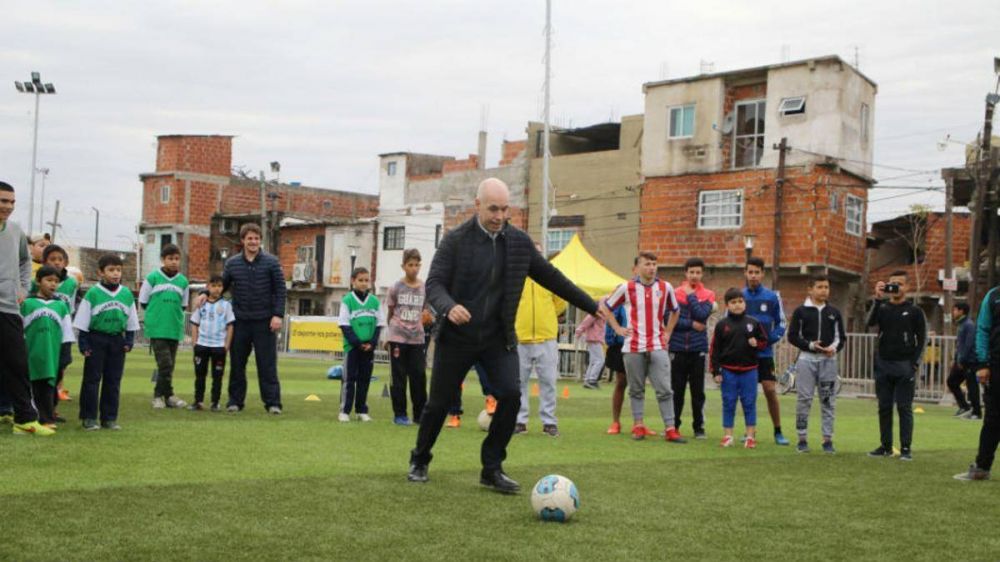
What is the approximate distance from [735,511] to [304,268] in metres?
56.0

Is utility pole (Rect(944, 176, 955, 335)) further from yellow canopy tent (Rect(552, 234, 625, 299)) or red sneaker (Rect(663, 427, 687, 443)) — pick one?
red sneaker (Rect(663, 427, 687, 443))

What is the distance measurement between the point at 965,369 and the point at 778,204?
817 inches

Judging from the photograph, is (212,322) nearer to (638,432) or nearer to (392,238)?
(638,432)

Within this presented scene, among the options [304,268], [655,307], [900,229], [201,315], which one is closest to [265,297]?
[201,315]

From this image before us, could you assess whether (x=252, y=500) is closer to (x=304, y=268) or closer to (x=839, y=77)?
(x=839, y=77)

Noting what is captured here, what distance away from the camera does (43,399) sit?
1038 cm

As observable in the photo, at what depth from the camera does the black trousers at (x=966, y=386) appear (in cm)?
1865

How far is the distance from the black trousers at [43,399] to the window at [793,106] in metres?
33.9

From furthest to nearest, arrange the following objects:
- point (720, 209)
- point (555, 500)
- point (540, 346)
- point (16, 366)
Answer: point (720, 209) < point (540, 346) < point (16, 366) < point (555, 500)

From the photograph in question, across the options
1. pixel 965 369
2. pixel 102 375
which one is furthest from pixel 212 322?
pixel 965 369

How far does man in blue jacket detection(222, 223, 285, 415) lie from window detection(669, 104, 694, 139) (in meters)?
32.1

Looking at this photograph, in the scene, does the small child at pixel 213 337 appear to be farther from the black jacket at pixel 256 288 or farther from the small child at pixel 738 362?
the small child at pixel 738 362

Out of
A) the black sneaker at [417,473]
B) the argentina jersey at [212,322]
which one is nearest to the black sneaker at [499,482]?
the black sneaker at [417,473]

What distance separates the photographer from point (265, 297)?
1301 cm
